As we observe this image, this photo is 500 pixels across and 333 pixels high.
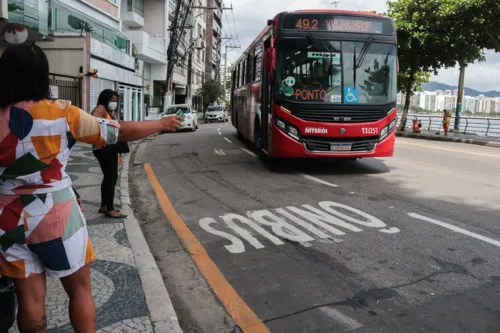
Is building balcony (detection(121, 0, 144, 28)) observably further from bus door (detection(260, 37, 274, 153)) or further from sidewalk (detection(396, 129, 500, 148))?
bus door (detection(260, 37, 274, 153))

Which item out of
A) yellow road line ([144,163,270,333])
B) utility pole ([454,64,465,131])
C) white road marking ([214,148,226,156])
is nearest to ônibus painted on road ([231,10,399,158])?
yellow road line ([144,163,270,333])

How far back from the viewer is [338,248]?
5.01m

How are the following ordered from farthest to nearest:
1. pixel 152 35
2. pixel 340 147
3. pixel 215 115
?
pixel 215 115 → pixel 152 35 → pixel 340 147

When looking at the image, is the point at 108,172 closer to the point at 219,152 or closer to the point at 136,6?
the point at 219,152

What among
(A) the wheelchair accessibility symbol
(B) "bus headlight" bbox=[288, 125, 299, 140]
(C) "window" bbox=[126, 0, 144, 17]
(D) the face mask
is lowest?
(B) "bus headlight" bbox=[288, 125, 299, 140]

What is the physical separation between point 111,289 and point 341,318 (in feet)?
6.08

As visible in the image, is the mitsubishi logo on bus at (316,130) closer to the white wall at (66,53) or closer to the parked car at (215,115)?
the white wall at (66,53)

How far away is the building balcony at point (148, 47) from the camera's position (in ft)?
109

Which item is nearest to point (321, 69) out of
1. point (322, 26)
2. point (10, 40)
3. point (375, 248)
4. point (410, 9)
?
point (322, 26)

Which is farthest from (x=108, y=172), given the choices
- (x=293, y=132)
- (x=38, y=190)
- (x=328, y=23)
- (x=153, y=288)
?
(x=328, y=23)

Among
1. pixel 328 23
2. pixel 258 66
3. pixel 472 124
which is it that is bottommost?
pixel 472 124

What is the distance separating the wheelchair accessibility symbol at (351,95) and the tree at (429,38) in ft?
52.9

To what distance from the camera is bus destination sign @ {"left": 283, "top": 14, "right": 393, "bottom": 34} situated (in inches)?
384

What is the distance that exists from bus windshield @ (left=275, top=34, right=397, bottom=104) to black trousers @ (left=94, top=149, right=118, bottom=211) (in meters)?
4.70
